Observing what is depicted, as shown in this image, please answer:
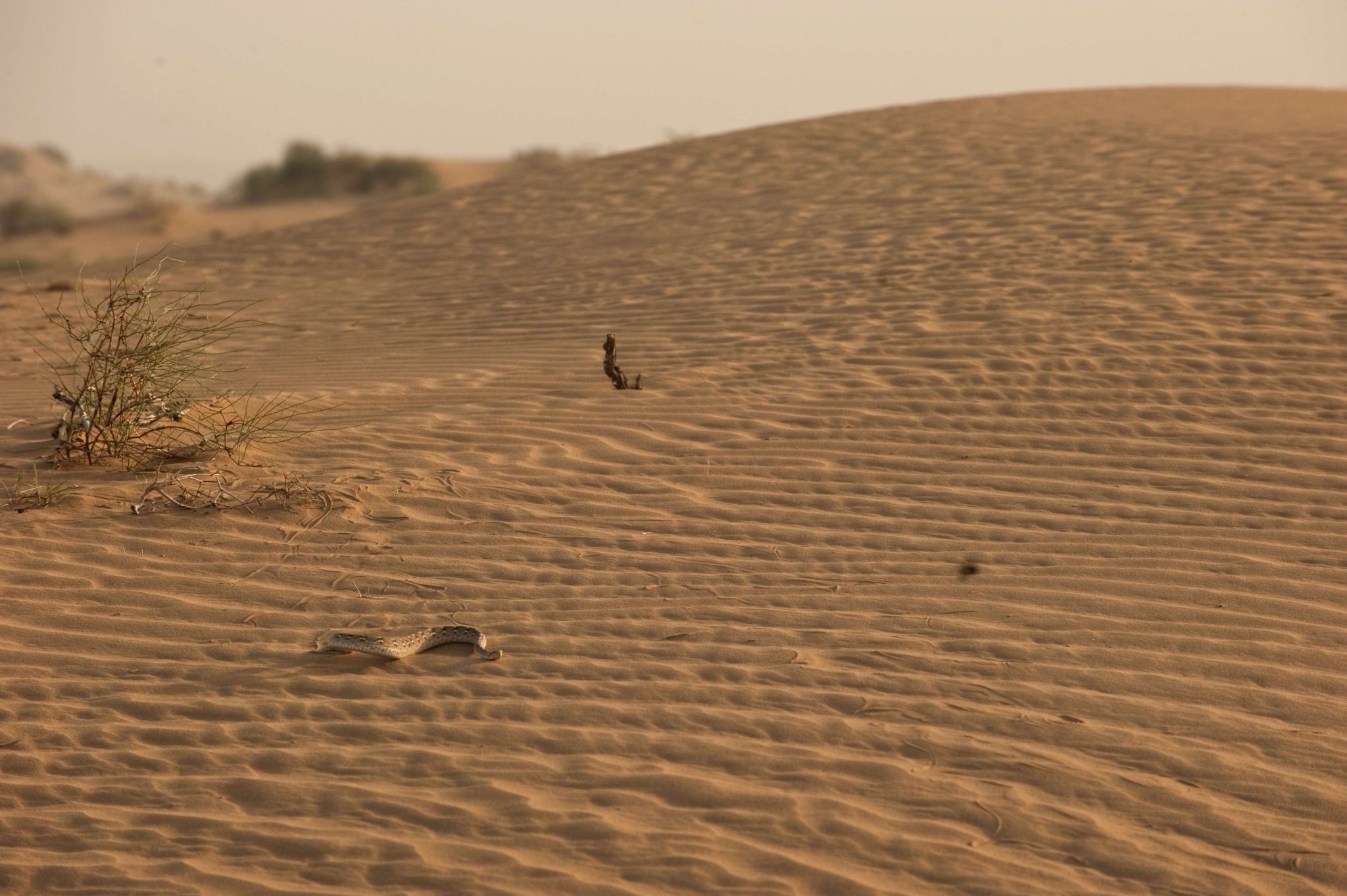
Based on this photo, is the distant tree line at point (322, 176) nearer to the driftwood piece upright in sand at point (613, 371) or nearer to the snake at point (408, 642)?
the driftwood piece upright in sand at point (613, 371)

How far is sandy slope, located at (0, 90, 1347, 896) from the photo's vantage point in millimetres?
3229

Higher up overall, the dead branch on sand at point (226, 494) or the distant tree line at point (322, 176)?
the distant tree line at point (322, 176)

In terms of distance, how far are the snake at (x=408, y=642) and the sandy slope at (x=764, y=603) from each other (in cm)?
7

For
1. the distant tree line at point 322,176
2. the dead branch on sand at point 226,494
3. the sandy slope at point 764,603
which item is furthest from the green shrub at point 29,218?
the dead branch on sand at point 226,494

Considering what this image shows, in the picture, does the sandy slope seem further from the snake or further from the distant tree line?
the distant tree line

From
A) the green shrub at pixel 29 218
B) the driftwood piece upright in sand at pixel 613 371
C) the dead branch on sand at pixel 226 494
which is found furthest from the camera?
the green shrub at pixel 29 218

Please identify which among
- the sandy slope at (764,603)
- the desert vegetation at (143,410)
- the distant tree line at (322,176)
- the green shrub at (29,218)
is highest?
the distant tree line at (322,176)

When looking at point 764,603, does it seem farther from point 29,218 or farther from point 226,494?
point 29,218

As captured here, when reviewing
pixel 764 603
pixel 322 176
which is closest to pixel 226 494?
pixel 764 603

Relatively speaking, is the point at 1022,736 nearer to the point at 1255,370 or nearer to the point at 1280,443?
the point at 1280,443

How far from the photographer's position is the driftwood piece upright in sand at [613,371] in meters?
6.85

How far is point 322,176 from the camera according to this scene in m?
35.7

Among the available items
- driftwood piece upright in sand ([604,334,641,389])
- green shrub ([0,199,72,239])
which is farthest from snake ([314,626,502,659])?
green shrub ([0,199,72,239])

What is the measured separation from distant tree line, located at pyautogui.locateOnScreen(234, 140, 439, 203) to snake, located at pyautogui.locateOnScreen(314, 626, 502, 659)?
31.5 m
